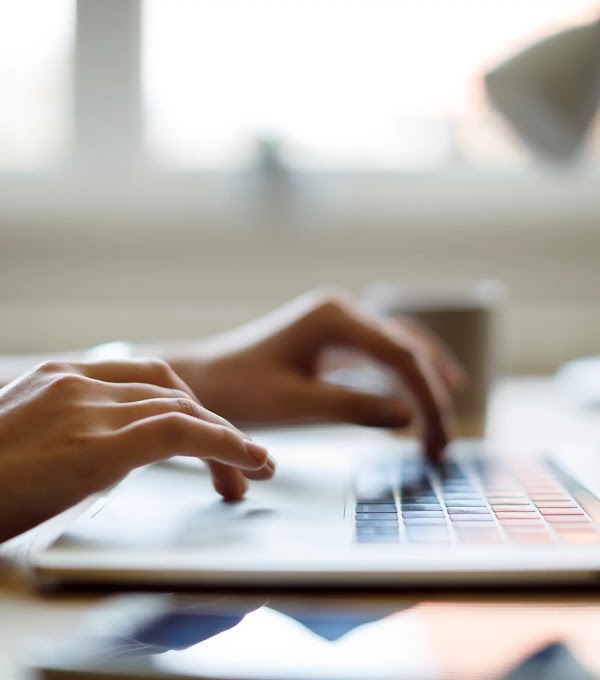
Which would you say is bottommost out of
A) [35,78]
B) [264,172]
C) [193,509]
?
[193,509]

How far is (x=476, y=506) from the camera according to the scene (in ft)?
1.44

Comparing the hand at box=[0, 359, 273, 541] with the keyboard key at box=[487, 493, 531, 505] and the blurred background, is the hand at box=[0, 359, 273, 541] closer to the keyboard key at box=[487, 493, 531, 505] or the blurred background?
the keyboard key at box=[487, 493, 531, 505]

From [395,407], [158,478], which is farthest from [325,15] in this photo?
[158,478]

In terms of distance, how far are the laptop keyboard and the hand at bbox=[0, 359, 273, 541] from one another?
79 mm

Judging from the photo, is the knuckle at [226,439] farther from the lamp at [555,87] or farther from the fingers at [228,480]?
the lamp at [555,87]

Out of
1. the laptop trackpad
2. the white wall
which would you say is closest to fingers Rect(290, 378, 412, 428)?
the laptop trackpad

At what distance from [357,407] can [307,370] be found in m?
0.07

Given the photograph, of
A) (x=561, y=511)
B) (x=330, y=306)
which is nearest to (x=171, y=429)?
(x=561, y=511)

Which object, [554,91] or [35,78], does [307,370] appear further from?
[35,78]

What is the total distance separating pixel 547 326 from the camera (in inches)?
49.9

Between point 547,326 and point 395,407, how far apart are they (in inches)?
27.3

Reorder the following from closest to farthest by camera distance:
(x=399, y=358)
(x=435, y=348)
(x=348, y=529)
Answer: (x=348, y=529) < (x=399, y=358) < (x=435, y=348)

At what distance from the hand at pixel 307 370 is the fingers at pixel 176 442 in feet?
0.82

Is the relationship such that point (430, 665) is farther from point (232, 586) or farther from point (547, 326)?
point (547, 326)
